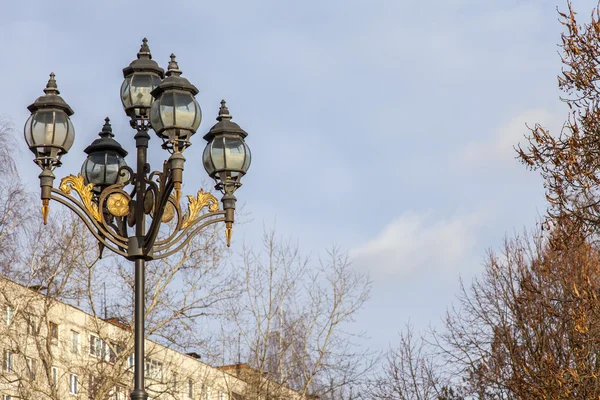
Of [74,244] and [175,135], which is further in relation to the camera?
[74,244]

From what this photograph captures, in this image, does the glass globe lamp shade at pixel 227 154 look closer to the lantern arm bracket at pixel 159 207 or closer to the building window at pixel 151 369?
the lantern arm bracket at pixel 159 207

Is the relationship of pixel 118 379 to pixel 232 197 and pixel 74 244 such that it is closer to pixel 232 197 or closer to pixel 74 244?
pixel 74 244

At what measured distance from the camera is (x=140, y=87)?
1059 cm

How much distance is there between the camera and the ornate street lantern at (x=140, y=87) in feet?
34.7

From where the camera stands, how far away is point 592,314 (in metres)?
14.9

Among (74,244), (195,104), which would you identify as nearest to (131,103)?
(195,104)

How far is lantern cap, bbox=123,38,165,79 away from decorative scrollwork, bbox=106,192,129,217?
1.25 metres

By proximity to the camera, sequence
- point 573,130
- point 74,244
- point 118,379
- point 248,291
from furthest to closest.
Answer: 1. point 248,291
2. point 74,244
3. point 118,379
4. point 573,130

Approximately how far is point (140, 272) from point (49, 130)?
5.53ft

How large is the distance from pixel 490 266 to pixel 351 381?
5288mm

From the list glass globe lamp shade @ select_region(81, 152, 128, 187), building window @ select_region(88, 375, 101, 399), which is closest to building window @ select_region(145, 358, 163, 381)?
building window @ select_region(88, 375, 101, 399)

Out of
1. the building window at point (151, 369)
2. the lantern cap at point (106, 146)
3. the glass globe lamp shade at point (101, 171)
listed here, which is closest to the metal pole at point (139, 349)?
the glass globe lamp shade at point (101, 171)

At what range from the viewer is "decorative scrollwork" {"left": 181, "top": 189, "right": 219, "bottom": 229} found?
10.5 meters

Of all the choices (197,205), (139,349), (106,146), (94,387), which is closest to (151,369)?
(94,387)
